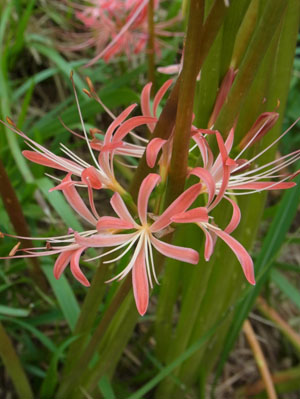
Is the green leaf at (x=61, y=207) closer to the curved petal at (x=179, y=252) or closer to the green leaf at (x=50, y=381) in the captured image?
the green leaf at (x=50, y=381)

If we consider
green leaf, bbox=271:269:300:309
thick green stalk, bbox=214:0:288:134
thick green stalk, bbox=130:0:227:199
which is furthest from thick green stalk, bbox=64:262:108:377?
green leaf, bbox=271:269:300:309

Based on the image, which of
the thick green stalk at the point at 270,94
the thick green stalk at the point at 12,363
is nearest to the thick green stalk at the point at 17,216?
the thick green stalk at the point at 12,363

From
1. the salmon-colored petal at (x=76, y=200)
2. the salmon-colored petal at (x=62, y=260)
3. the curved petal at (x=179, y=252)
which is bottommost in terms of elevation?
the salmon-colored petal at (x=62, y=260)

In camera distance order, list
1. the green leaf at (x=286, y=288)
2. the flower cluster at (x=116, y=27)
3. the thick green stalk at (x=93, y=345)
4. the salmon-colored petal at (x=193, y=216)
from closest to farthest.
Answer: the salmon-colored petal at (x=193, y=216) < the thick green stalk at (x=93, y=345) < the green leaf at (x=286, y=288) < the flower cluster at (x=116, y=27)

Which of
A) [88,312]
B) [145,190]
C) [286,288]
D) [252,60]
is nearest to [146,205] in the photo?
[145,190]

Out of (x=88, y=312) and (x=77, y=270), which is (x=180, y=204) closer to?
(x=77, y=270)

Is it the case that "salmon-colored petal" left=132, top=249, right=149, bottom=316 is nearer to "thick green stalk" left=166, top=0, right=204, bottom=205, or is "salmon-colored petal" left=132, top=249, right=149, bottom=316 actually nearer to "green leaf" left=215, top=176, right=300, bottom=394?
"thick green stalk" left=166, top=0, right=204, bottom=205

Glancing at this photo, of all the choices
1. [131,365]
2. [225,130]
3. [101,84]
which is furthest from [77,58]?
[225,130]

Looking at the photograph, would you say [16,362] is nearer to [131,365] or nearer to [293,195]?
[131,365]
